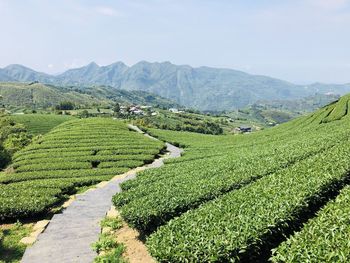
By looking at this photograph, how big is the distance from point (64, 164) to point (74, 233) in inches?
920

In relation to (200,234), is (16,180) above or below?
below

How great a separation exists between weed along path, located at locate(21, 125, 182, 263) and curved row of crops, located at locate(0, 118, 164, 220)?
2.48 meters

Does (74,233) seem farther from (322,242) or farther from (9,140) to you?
(9,140)

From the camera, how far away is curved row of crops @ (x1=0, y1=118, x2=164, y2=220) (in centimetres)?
2667

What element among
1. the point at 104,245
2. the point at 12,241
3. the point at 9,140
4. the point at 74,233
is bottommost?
the point at 9,140

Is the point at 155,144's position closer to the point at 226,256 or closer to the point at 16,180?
the point at 16,180

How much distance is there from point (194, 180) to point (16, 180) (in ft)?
74.8

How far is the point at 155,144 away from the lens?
5875cm

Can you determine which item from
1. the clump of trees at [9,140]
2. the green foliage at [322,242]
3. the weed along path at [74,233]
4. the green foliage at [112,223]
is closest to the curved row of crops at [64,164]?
the weed along path at [74,233]

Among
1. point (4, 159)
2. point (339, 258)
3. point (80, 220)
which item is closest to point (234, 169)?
point (80, 220)

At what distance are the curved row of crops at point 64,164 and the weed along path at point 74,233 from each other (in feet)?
8.12

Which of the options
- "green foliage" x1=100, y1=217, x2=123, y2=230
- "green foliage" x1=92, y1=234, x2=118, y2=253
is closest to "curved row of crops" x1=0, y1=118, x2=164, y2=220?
"green foliage" x1=100, y1=217, x2=123, y2=230

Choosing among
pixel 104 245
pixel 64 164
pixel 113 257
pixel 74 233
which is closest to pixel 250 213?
A: pixel 113 257

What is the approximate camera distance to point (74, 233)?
70.7ft
